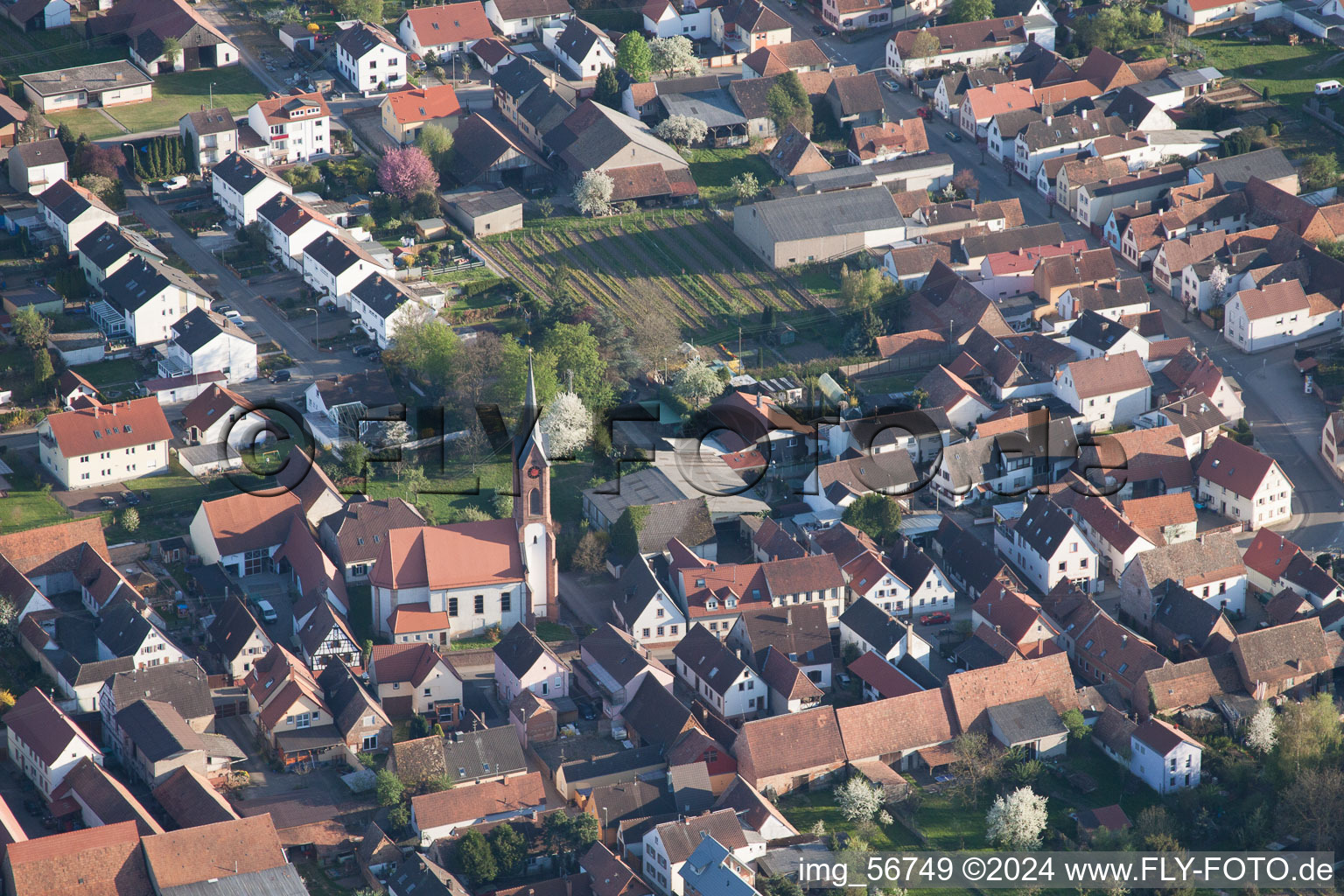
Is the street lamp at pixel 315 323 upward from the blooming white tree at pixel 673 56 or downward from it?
downward

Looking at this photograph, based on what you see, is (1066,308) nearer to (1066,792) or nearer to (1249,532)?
(1249,532)

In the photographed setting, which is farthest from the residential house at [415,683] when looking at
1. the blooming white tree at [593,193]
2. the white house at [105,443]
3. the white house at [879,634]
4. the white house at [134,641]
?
the blooming white tree at [593,193]

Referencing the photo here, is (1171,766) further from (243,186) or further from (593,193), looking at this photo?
(243,186)

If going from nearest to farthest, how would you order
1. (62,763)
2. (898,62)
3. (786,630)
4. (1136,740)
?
(62,763) → (1136,740) → (786,630) → (898,62)

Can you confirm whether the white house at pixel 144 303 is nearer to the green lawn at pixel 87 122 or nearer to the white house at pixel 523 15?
the green lawn at pixel 87 122

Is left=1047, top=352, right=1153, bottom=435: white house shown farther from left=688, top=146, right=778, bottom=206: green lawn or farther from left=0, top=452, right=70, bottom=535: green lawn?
left=0, top=452, right=70, bottom=535: green lawn

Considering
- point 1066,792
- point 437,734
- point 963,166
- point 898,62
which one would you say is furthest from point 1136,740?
point 898,62
